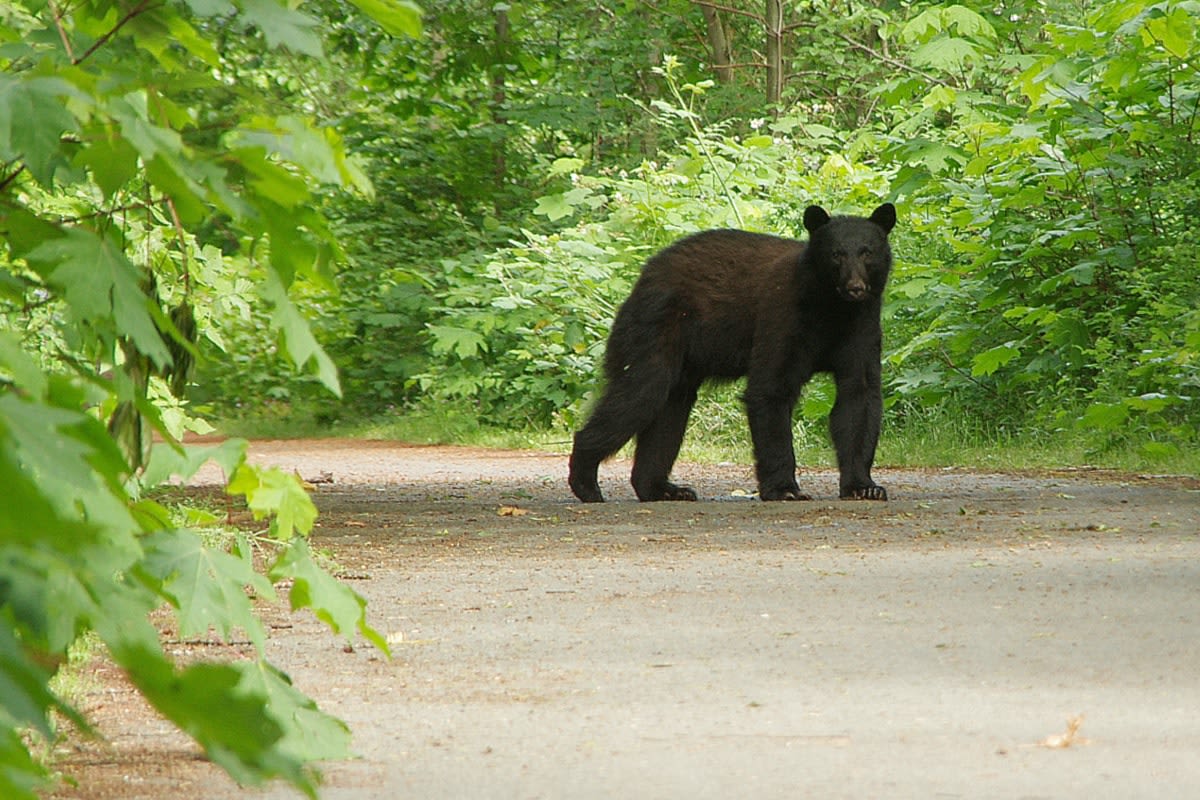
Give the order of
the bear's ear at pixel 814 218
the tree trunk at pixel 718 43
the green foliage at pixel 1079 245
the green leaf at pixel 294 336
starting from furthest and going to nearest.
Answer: the tree trunk at pixel 718 43, the green foliage at pixel 1079 245, the bear's ear at pixel 814 218, the green leaf at pixel 294 336

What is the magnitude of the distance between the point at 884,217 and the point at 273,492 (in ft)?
24.6

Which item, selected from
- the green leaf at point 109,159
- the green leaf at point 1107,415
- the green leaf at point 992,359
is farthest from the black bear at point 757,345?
the green leaf at point 109,159

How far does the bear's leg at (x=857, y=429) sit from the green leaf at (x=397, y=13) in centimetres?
729

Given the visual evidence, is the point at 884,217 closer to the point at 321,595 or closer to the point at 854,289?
the point at 854,289

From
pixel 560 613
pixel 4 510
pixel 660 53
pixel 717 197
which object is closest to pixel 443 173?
pixel 660 53

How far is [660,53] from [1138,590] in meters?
18.0

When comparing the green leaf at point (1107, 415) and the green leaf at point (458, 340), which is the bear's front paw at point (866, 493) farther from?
the green leaf at point (458, 340)

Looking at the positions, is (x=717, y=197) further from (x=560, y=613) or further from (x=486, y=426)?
(x=560, y=613)

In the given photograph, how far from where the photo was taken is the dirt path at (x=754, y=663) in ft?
10.3

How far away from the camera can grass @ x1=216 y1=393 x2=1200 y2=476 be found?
1178 cm

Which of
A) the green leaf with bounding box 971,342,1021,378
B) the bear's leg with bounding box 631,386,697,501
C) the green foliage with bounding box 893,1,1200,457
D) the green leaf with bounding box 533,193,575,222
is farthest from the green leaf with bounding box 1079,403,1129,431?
the green leaf with bounding box 533,193,575,222

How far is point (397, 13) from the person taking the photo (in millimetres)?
2156

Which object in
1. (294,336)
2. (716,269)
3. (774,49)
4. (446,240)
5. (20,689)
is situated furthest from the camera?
(446,240)

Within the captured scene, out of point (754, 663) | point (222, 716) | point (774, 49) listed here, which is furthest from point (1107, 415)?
point (774, 49)
